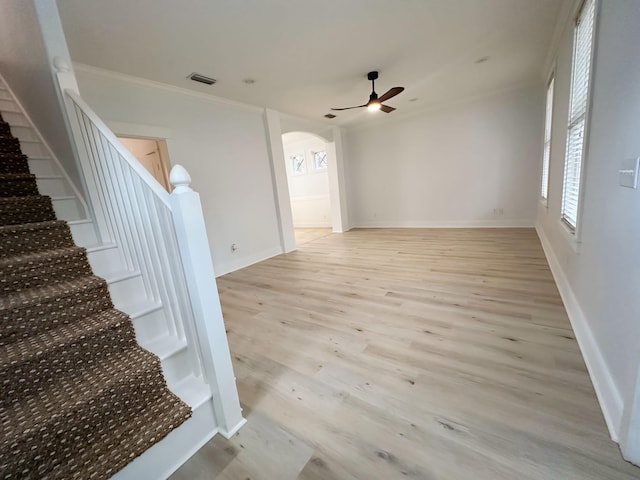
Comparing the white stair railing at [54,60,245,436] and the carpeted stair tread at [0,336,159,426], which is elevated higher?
the white stair railing at [54,60,245,436]

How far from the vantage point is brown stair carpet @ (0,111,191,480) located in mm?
899

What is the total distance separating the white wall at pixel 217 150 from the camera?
293cm

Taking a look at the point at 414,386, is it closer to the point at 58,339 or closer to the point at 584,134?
the point at 58,339

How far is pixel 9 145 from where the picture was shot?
6.14 feet

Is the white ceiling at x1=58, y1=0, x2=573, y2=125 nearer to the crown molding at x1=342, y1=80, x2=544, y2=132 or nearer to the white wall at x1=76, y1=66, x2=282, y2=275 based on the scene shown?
the white wall at x1=76, y1=66, x2=282, y2=275

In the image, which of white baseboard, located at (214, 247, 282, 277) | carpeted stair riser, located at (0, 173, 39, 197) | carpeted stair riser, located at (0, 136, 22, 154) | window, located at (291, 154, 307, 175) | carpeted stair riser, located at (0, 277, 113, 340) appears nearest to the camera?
carpeted stair riser, located at (0, 277, 113, 340)

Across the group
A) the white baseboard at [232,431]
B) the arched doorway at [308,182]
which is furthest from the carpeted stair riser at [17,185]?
the arched doorway at [308,182]

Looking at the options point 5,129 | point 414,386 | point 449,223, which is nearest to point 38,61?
point 5,129

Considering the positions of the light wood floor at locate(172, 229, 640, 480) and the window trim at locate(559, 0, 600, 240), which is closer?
the light wood floor at locate(172, 229, 640, 480)

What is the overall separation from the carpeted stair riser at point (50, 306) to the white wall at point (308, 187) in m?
6.39

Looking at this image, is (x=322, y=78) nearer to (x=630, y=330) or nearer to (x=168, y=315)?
(x=168, y=315)

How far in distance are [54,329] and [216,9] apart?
241 cm

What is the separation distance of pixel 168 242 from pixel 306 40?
249 cm

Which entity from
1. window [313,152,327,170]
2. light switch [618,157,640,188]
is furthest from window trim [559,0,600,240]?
window [313,152,327,170]
